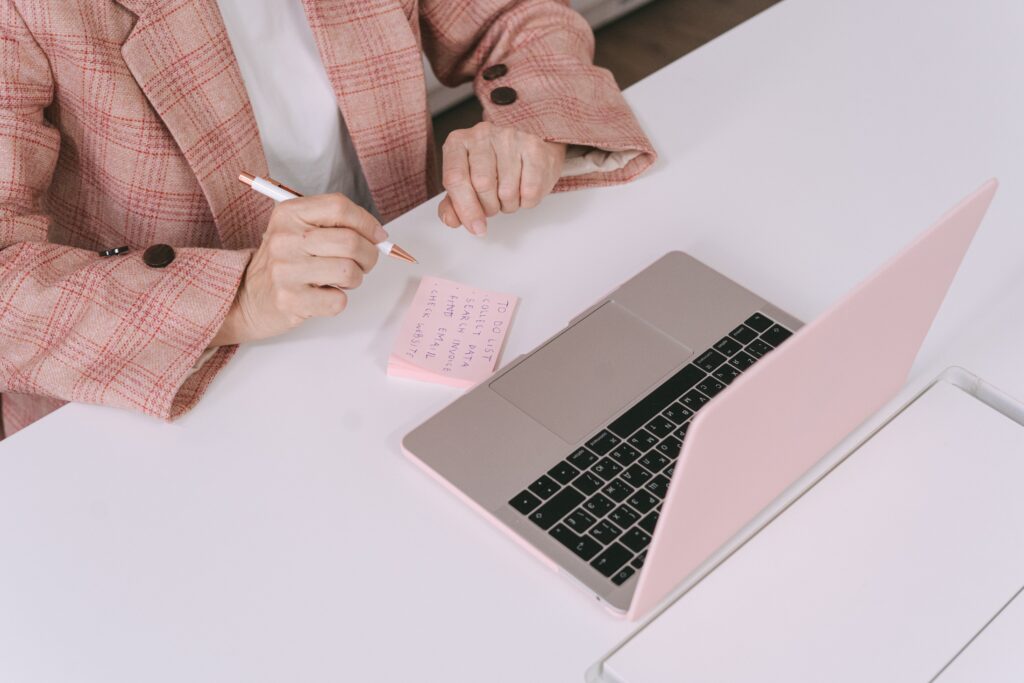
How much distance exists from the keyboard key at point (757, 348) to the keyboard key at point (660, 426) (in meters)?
0.11

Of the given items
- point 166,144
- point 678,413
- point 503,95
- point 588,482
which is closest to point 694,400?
point 678,413

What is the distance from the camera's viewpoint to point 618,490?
77 centimetres

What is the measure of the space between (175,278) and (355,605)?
35cm

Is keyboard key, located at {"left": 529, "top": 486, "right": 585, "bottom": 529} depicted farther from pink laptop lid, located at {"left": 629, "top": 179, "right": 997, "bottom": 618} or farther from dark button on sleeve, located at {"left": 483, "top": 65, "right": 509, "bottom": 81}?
dark button on sleeve, located at {"left": 483, "top": 65, "right": 509, "bottom": 81}

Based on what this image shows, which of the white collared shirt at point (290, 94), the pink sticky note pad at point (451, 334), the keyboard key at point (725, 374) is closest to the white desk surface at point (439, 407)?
the pink sticky note pad at point (451, 334)

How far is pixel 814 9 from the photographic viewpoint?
129 centimetres

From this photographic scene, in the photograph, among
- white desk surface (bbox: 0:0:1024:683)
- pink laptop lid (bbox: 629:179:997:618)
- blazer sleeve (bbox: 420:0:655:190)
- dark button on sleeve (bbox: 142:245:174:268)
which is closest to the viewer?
pink laptop lid (bbox: 629:179:997:618)

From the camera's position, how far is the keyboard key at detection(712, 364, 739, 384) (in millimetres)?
863

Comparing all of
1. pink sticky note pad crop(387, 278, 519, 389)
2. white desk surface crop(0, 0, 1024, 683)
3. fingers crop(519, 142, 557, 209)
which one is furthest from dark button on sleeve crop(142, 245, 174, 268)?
fingers crop(519, 142, 557, 209)

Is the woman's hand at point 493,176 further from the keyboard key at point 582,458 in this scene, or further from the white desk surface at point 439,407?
the keyboard key at point 582,458

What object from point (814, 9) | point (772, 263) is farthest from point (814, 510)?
point (814, 9)

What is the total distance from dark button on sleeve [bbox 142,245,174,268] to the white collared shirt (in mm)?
265

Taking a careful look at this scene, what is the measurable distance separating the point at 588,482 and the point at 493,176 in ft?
1.16

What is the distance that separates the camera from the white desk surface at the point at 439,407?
0.72 m
